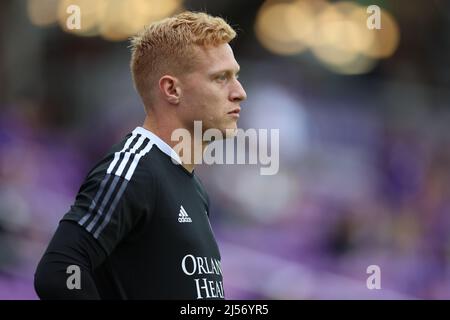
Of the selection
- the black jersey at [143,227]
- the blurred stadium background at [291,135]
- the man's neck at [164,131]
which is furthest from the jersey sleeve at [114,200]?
the blurred stadium background at [291,135]

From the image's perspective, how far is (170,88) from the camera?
11.3 feet

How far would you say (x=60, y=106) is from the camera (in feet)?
25.5

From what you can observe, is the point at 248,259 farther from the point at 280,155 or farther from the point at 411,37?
the point at 411,37

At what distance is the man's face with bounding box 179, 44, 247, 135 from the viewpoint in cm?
345

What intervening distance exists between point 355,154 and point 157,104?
497 cm

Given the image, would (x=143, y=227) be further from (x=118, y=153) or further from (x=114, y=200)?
(x=118, y=153)

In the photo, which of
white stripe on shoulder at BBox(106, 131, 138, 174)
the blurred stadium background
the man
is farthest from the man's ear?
the blurred stadium background

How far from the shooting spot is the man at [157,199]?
9.29 ft

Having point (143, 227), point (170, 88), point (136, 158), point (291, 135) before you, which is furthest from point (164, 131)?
Answer: point (291, 135)

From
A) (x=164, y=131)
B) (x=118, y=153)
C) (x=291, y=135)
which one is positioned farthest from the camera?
(x=291, y=135)

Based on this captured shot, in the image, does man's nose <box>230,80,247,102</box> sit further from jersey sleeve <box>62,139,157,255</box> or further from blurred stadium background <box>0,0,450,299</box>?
blurred stadium background <box>0,0,450,299</box>

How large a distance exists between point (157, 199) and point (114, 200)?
0.78 ft

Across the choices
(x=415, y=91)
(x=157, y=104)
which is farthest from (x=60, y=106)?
(x=157, y=104)

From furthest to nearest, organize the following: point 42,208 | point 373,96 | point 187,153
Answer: point 373,96 < point 42,208 < point 187,153
